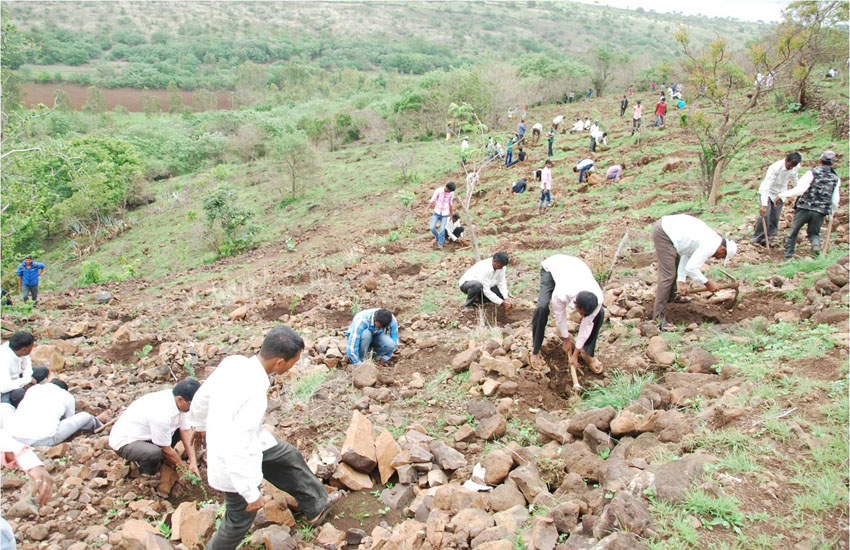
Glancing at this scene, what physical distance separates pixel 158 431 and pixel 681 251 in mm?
4459

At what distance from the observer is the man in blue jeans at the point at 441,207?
375 inches

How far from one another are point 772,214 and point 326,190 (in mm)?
15459

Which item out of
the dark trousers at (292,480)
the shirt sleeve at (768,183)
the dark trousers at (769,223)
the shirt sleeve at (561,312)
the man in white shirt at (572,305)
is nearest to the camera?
the dark trousers at (292,480)

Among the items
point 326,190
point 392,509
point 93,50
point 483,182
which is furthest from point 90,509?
point 93,50

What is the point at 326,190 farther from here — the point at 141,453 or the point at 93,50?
the point at 93,50

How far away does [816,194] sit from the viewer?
564cm

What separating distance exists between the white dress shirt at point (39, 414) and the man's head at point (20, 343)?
27.3 inches

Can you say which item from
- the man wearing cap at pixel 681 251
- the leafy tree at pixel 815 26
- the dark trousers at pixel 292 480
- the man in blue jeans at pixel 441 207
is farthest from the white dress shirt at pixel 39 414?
the leafy tree at pixel 815 26

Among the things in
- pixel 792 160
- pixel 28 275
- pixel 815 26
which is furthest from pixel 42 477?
pixel 815 26

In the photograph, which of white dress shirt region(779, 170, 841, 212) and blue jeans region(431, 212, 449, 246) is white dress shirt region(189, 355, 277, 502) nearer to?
white dress shirt region(779, 170, 841, 212)

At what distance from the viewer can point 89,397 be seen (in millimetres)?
5145

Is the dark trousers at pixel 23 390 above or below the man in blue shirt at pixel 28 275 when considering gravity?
above

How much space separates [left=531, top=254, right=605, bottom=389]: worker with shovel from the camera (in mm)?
3883

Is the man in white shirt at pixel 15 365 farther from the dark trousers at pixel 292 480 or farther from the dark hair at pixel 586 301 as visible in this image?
the dark hair at pixel 586 301
